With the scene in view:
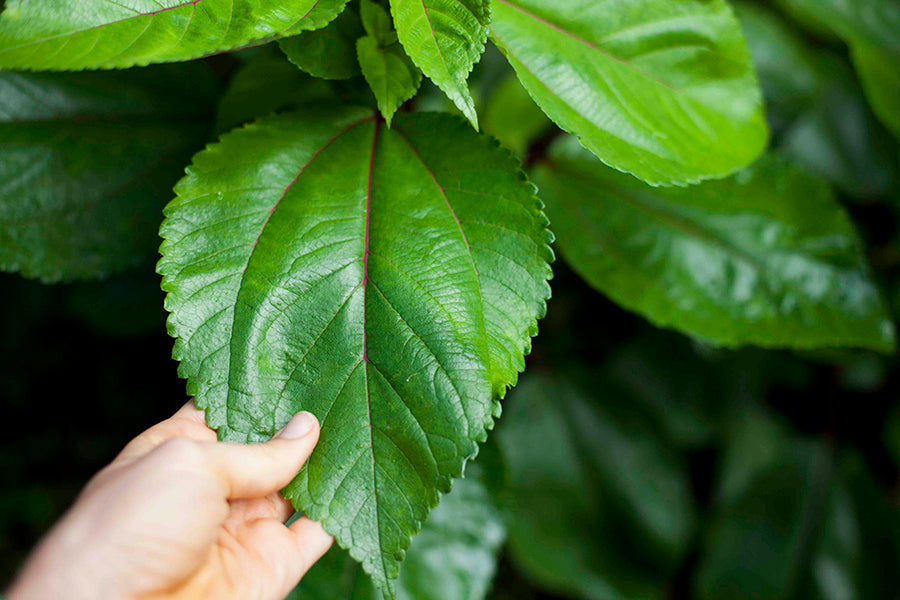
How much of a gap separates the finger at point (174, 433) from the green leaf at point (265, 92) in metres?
0.35

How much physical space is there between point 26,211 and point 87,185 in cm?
7

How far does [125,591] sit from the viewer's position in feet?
1.70

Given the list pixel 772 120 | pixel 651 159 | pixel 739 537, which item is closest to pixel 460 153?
pixel 651 159

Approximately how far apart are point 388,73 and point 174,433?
385mm

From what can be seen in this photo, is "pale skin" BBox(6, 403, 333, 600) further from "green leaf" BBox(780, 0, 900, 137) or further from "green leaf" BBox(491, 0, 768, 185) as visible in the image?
"green leaf" BBox(780, 0, 900, 137)

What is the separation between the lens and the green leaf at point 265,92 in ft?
2.62

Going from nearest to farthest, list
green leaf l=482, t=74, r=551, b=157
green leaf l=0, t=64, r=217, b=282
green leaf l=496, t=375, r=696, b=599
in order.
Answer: green leaf l=0, t=64, r=217, b=282 → green leaf l=482, t=74, r=551, b=157 → green leaf l=496, t=375, r=696, b=599

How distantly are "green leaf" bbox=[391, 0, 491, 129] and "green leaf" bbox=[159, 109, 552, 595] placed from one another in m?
0.12

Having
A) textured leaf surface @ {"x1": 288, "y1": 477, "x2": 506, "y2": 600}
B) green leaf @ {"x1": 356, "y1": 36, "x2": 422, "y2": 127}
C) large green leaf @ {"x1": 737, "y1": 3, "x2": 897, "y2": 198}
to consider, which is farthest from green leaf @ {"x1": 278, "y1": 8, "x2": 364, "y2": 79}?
large green leaf @ {"x1": 737, "y1": 3, "x2": 897, "y2": 198}

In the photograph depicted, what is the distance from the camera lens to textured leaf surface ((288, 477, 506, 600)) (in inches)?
34.3

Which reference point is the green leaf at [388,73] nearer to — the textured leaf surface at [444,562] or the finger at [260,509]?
the finger at [260,509]

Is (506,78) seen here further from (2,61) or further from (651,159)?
(2,61)

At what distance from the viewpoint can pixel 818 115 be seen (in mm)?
1364

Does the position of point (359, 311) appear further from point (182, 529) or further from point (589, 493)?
point (589, 493)
